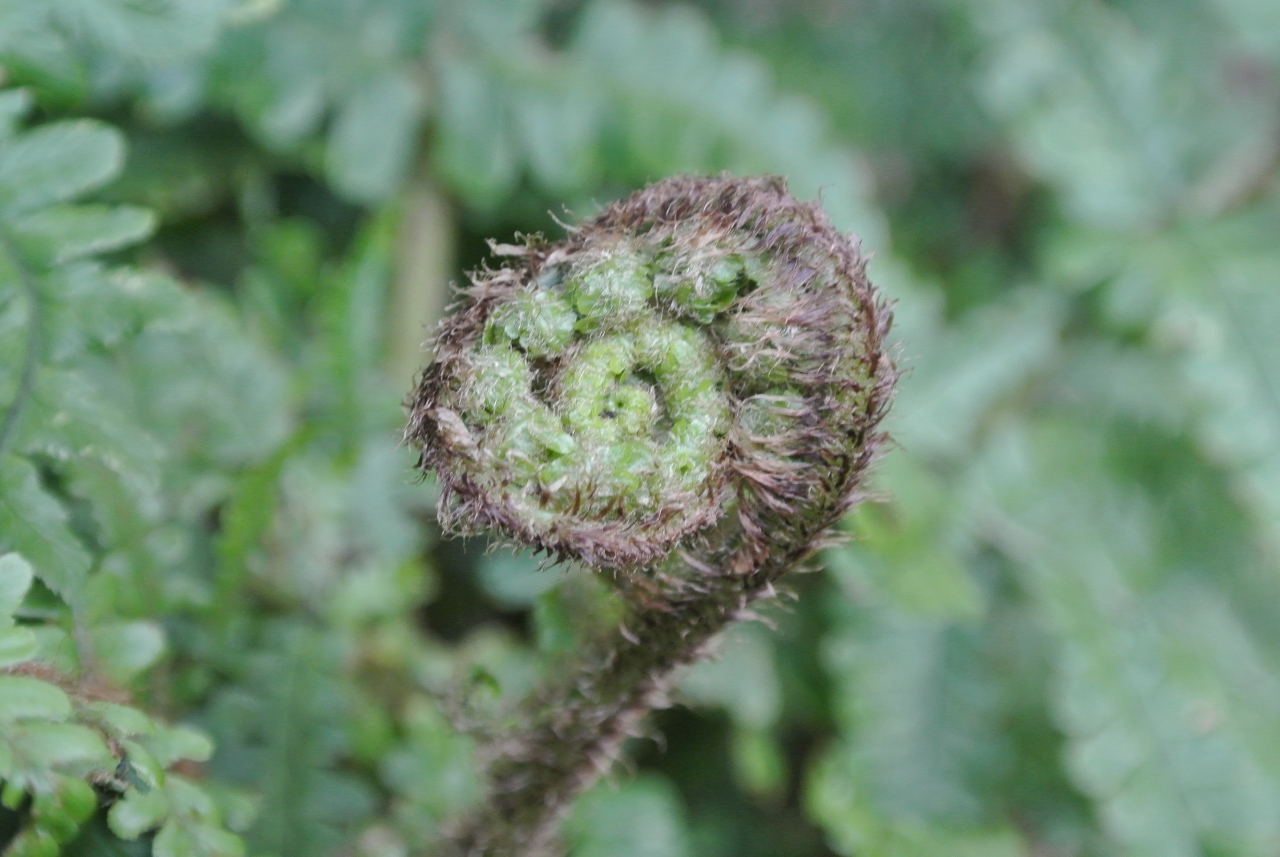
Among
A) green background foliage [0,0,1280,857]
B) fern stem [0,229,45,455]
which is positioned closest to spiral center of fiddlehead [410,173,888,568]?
green background foliage [0,0,1280,857]

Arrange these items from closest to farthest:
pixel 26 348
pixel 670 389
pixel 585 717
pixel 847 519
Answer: pixel 670 389, pixel 585 717, pixel 26 348, pixel 847 519

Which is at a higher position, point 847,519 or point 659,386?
point 847,519

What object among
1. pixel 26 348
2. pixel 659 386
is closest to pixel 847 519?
pixel 659 386

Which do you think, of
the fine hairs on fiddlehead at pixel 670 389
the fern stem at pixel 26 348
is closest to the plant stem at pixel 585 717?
the fine hairs on fiddlehead at pixel 670 389

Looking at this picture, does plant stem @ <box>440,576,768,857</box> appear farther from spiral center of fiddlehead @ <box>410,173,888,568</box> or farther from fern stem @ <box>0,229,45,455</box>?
fern stem @ <box>0,229,45,455</box>

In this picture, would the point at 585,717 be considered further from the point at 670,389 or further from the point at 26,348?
the point at 26,348

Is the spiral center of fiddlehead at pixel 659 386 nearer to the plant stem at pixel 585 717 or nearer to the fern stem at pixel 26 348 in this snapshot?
the plant stem at pixel 585 717
